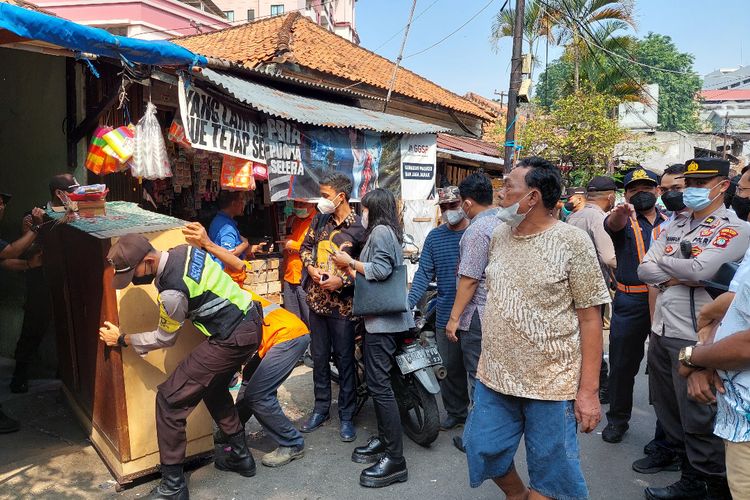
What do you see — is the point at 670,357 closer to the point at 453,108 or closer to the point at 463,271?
the point at 463,271

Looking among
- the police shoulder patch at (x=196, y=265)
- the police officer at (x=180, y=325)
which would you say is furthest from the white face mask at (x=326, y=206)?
the police shoulder patch at (x=196, y=265)

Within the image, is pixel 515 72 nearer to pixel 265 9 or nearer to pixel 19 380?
pixel 19 380

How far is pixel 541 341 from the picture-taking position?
8.34 feet

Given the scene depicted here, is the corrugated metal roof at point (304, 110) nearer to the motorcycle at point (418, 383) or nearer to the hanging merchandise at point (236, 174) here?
the hanging merchandise at point (236, 174)

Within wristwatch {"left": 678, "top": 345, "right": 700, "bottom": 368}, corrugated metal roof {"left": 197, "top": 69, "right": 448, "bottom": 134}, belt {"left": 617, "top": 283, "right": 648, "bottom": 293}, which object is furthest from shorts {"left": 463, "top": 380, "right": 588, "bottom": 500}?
corrugated metal roof {"left": 197, "top": 69, "right": 448, "bottom": 134}

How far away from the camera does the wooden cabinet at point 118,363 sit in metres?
3.48

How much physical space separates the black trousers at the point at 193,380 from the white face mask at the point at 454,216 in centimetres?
176

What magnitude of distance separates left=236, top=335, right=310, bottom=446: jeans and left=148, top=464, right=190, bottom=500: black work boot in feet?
2.02

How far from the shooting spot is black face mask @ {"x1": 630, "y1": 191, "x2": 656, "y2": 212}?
4.62 m

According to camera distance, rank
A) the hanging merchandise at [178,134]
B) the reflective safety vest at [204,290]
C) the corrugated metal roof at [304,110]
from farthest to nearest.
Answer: the corrugated metal roof at [304,110]
the hanging merchandise at [178,134]
the reflective safety vest at [204,290]

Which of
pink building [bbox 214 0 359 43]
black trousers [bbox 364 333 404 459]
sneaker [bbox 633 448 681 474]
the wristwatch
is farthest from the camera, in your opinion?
pink building [bbox 214 0 359 43]

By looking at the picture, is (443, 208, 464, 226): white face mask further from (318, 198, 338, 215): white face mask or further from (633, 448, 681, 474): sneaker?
(633, 448, 681, 474): sneaker

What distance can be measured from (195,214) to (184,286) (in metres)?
3.55

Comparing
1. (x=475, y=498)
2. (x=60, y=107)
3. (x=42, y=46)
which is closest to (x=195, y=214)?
(x=60, y=107)
